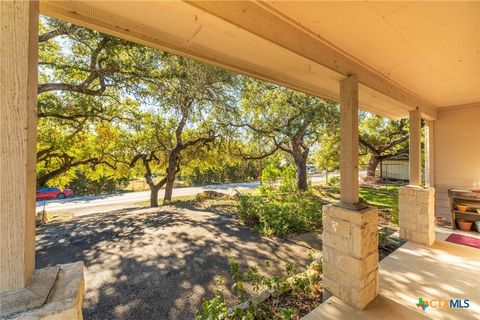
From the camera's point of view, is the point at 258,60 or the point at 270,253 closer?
the point at 258,60

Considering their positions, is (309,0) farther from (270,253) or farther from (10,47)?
(270,253)

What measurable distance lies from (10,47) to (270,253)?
4.27 meters

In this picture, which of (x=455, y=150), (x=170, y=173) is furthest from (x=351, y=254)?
(x=170, y=173)

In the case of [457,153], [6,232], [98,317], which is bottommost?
[98,317]

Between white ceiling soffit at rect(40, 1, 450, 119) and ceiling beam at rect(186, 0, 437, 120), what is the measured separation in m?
0.02

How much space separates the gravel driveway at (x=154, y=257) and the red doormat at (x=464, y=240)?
9.58 feet

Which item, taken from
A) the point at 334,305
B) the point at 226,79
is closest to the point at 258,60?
the point at 334,305

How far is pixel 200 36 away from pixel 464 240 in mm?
5859

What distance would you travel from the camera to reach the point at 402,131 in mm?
12766

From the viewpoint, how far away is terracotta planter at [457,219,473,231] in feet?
14.4

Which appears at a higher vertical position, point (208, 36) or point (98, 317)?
point (208, 36)

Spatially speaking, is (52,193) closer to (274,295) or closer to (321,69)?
(274,295)

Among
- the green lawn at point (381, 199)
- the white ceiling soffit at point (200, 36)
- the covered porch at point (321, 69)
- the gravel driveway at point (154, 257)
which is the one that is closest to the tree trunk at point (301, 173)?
the green lawn at point (381, 199)

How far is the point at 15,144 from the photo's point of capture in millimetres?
857
